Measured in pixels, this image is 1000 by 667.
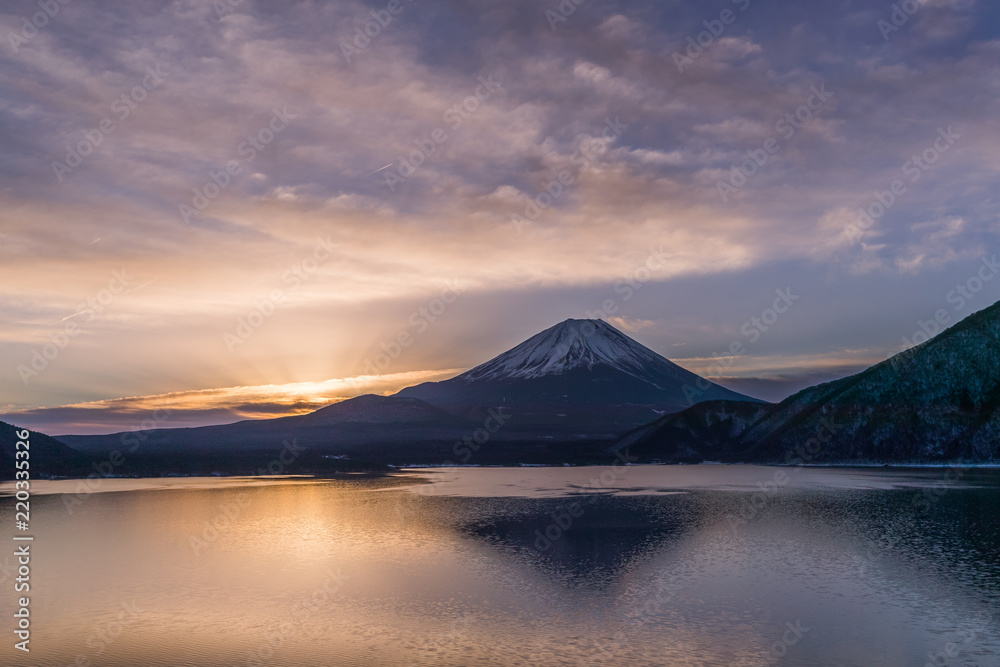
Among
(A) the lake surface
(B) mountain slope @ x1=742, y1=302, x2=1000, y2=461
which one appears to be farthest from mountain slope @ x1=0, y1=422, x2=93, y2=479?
(B) mountain slope @ x1=742, y1=302, x2=1000, y2=461

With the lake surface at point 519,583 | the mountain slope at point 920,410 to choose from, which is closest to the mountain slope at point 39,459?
the lake surface at point 519,583

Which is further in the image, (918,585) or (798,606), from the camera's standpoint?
(918,585)

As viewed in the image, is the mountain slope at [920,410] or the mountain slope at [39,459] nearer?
the mountain slope at [39,459]

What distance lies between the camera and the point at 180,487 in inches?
4301

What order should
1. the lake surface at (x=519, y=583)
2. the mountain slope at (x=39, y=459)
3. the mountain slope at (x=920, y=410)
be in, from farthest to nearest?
the mountain slope at (x=920, y=410) < the mountain slope at (x=39, y=459) < the lake surface at (x=519, y=583)

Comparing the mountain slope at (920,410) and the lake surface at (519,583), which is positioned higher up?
the mountain slope at (920,410)

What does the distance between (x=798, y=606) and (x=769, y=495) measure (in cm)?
5779

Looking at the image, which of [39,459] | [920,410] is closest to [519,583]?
[39,459]

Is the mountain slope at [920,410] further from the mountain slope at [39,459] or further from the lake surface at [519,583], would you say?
the mountain slope at [39,459]

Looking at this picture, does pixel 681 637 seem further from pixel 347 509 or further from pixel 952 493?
pixel 952 493

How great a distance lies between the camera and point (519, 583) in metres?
40.1

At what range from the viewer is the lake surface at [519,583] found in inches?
1110

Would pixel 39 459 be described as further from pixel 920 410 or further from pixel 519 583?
pixel 920 410

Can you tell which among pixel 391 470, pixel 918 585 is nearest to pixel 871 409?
pixel 391 470
